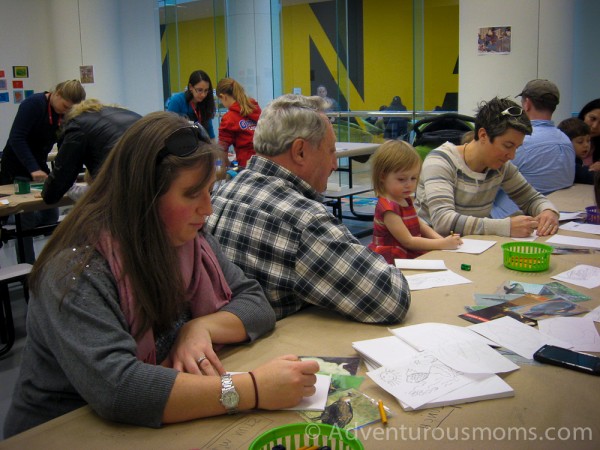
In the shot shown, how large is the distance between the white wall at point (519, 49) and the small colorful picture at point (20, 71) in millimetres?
5515

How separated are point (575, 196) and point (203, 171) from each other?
3.15 m

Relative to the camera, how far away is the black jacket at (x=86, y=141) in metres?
3.72

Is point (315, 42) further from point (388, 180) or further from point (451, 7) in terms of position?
point (388, 180)

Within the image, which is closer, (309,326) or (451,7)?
(309,326)

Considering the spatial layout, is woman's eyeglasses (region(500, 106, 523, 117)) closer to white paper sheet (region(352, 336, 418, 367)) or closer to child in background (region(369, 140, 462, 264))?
child in background (region(369, 140, 462, 264))

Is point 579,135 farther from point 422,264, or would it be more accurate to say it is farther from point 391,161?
point 422,264

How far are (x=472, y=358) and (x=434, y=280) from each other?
27.0 inches

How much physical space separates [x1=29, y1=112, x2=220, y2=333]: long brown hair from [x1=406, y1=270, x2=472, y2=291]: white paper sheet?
103cm

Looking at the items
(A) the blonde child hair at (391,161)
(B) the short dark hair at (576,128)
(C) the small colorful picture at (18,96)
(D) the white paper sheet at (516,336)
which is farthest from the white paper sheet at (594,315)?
(C) the small colorful picture at (18,96)

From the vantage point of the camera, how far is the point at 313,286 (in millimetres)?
1770

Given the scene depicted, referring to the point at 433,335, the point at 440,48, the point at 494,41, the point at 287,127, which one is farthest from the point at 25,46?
the point at 433,335

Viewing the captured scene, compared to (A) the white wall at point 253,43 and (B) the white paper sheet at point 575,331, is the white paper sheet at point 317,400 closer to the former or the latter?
(B) the white paper sheet at point 575,331

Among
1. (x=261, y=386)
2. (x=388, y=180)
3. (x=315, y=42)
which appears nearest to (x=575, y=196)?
(x=388, y=180)

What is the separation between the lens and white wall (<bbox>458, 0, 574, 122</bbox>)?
530cm
